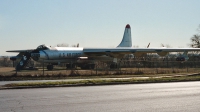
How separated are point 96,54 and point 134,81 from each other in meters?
26.7

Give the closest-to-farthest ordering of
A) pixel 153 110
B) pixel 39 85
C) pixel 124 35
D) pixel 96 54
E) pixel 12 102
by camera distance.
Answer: pixel 153 110 → pixel 12 102 → pixel 39 85 → pixel 96 54 → pixel 124 35

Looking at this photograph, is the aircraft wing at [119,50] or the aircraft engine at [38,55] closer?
the aircraft engine at [38,55]

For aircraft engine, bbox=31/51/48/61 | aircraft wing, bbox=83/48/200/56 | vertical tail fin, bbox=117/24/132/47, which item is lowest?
aircraft engine, bbox=31/51/48/61

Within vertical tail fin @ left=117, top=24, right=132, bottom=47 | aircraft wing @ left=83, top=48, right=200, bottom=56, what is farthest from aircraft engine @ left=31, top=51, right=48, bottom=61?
vertical tail fin @ left=117, top=24, right=132, bottom=47

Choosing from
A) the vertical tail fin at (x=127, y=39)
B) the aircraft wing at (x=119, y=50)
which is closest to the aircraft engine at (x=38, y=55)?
the aircraft wing at (x=119, y=50)

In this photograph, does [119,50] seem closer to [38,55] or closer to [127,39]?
[38,55]

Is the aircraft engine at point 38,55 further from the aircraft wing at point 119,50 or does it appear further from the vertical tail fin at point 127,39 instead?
the vertical tail fin at point 127,39

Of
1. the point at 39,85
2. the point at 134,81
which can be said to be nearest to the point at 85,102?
the point at 39,85

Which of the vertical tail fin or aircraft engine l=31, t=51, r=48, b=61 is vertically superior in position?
the vertical tail fin

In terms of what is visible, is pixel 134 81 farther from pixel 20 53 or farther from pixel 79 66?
pixel 20 53

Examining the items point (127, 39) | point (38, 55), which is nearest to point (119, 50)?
point (38, 55)

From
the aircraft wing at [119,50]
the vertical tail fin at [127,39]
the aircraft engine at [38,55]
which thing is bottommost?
the aircraft engine at [38,55]

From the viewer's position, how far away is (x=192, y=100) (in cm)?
1342

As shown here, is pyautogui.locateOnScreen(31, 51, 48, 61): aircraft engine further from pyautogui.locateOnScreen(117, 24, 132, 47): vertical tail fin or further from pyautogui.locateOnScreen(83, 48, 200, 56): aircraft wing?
pyautogui.locateOnScreen(117, 24, 132, 47): vertical tail fin
